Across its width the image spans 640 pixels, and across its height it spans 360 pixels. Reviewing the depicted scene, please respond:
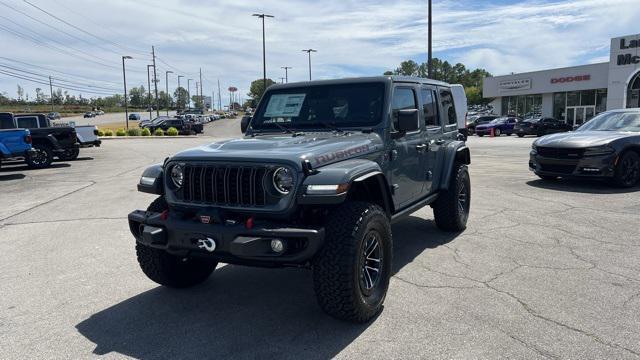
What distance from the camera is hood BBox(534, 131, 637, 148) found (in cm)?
968

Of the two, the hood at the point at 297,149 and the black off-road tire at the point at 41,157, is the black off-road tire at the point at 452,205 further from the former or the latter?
the black off-road tire at the point at 41,157

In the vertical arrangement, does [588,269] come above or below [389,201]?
below

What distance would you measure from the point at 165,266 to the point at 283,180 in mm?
1532

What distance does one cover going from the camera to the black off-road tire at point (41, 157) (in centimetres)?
1624

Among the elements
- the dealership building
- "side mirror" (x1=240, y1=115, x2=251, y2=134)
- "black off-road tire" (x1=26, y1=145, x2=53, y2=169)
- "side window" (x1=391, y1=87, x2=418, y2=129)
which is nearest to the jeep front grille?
"side mirror" (x1=240, y1=115, x2=251, y2=134)

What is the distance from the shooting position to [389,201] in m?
4.58

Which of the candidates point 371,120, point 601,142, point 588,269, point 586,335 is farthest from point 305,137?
point 601,142

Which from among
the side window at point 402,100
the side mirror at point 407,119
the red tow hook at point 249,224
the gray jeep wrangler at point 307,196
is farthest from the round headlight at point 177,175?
the side window at point 402,100

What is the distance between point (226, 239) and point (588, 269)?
3655mm

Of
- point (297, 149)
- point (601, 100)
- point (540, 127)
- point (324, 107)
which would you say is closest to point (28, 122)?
point (324, 107)

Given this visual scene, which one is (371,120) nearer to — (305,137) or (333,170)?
(305,137)

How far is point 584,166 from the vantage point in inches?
380

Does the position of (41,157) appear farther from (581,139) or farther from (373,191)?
(581,139)

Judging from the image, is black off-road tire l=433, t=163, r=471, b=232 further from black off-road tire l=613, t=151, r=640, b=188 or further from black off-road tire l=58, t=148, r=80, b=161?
black off-road tire l=58, t=148, r=80, b=161
